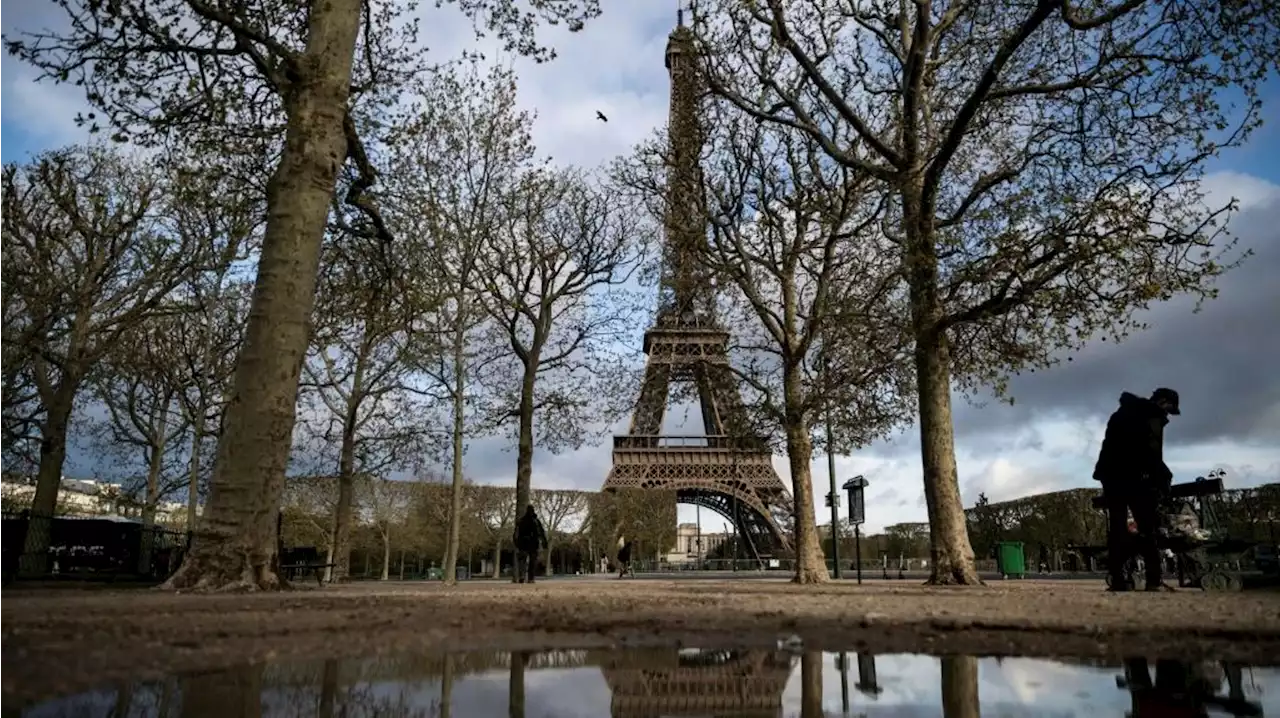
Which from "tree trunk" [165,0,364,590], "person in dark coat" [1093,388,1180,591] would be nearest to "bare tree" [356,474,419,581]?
"tree trunk" [165,0,364,590]

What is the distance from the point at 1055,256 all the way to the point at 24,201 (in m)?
26.2

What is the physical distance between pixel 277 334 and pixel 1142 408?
35.7ft

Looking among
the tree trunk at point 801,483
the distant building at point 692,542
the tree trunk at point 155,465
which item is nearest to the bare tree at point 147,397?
the tree trunk at point 155,465

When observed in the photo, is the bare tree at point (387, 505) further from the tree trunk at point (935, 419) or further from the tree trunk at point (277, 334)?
the tree trunk at point (277, 334)

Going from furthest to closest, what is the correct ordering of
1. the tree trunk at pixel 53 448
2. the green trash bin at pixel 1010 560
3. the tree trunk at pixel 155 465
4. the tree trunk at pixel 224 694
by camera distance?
the tree trunk at pixel 155 465 < the green trash bin at pixel 1010 560 < the tree trunk at pixel 53 448 < the tree trunk at pixel 224 694

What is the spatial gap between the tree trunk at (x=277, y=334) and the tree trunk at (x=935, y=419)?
9.27 metres

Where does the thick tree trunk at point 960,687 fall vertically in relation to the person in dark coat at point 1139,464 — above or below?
below

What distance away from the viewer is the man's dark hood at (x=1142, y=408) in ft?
36.4

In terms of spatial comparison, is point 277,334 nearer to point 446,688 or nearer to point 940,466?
point 446,688

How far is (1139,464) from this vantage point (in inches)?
441

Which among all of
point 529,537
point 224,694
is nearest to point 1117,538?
point 224,694

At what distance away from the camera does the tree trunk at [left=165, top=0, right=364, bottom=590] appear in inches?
331

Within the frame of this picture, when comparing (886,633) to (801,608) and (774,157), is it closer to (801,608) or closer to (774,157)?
(801,608)

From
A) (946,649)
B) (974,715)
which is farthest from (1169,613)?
Result: (974,715)
